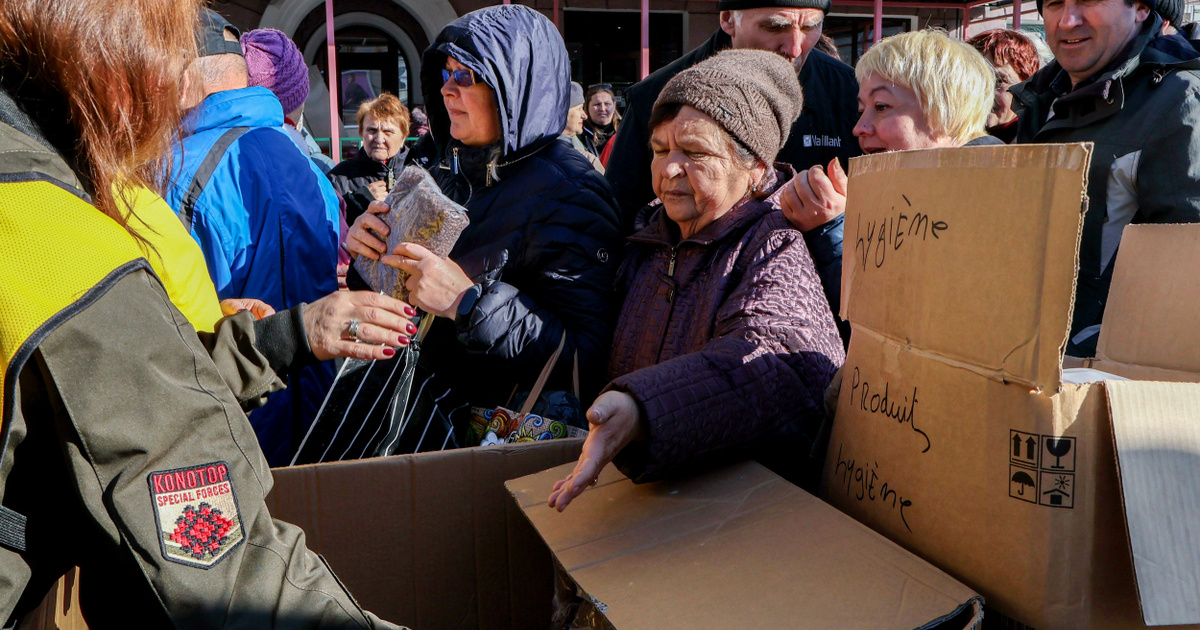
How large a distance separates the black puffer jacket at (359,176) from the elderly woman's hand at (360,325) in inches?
162

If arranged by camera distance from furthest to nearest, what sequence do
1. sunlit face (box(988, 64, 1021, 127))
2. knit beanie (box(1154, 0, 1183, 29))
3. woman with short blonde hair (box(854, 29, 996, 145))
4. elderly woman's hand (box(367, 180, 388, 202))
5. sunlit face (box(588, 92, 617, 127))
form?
sunlit face (box(588, 92, 617, 127))
elderly woman's hand (box(367, 180, 388, 202))
sunlit face (box(988, 64, 1021, 127))
knit beanie (box(1154, 0, 1183, 29))
woman with short blonde hair (box(854, 29, 996, 145))

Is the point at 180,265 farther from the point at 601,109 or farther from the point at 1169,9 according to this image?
the point at 601,109

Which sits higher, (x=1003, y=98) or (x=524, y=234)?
(x=1003, y=98)

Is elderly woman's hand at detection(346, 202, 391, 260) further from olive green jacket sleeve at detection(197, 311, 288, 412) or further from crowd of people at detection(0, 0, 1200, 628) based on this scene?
olive green jacket sleeve at detection(197, 311, 288, 412)

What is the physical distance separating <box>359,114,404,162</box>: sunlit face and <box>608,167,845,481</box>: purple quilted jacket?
4244 millimetres

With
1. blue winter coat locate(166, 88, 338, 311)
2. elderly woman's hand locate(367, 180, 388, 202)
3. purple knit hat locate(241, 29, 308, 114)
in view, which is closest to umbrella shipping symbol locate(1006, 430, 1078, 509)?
blue winter coat locate(166, 88, 338, 311)

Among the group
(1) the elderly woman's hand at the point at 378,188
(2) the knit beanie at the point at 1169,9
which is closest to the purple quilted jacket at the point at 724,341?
(2) the knit beanie at the point at 1169,9

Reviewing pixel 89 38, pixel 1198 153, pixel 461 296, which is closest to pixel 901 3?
pixel 1198 153

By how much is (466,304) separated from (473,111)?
58cm

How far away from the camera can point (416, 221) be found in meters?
1.86

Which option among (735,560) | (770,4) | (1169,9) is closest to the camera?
(735,560)

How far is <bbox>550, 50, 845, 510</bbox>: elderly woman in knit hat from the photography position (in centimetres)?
139

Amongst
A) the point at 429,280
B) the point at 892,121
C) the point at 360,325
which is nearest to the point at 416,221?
the point at 429,280

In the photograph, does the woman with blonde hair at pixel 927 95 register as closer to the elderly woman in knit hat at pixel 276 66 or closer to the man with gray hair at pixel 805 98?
the man with gray hair at pixel 805 98
